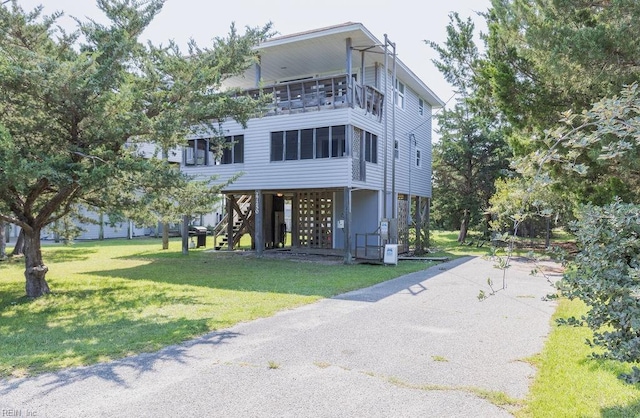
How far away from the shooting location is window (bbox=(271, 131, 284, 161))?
52.8 feet

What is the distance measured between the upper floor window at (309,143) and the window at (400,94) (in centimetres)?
523

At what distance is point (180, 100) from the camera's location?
28.6 ft

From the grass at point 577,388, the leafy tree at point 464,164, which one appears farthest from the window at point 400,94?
the grass at point 577,388

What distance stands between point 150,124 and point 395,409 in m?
6.46

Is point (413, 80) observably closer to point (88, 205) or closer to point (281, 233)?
point (281, 233)

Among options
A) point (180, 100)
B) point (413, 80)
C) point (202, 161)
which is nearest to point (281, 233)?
point (202, 161)

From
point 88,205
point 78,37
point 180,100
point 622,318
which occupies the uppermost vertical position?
point 78,37

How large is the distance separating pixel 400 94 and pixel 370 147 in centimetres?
444

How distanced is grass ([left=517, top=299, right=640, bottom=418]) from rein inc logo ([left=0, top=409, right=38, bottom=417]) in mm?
3857

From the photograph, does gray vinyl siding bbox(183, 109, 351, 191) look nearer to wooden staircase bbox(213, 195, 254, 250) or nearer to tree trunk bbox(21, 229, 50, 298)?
wooden staircase bbox(213, 195, 254, 250)

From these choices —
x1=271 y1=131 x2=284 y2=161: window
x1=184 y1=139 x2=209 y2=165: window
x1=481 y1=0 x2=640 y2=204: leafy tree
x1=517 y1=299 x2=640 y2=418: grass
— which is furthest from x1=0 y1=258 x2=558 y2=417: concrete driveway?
x1=184 y1=139 x2=209 y2=165: window

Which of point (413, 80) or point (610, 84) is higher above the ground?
point (413, 80)

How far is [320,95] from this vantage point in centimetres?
1512

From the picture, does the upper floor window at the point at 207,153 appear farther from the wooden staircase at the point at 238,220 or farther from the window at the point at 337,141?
the window at the point at 337,141
